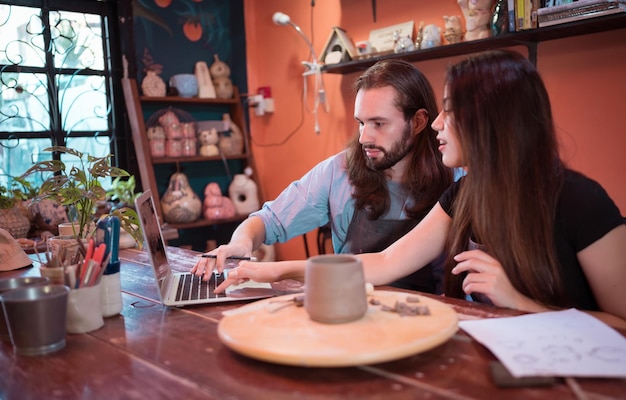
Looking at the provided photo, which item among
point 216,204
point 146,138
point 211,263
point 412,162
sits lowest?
point 216,204

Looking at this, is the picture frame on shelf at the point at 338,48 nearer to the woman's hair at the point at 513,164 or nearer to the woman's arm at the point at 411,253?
the woman's arm at the point at 411,253

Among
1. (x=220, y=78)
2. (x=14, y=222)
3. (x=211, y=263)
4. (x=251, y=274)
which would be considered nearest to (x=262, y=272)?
(x=251, y=274)

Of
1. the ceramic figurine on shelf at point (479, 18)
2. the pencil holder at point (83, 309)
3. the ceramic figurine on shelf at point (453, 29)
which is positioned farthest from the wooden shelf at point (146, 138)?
the pencil holder at point (83, 309)

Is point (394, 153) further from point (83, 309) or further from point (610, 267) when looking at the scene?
point (83, 309)

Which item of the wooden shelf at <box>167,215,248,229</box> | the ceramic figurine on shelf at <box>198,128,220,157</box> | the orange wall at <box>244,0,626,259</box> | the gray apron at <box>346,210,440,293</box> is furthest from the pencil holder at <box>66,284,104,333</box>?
the ceramic figurine on shelf at <box>198,128,220,157</box>

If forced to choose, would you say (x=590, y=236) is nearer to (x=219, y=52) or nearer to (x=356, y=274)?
(x=356, y=274)

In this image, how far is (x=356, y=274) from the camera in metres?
0.92

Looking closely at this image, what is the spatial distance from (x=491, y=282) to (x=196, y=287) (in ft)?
2.27

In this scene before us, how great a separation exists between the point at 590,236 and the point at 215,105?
10.6 feet

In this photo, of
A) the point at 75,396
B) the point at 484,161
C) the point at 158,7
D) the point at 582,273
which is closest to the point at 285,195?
the point at 484,161

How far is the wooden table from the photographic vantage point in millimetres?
791

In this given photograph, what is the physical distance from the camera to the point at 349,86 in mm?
3693

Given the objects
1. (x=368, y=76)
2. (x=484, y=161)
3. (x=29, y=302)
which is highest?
(x=368, y=76)

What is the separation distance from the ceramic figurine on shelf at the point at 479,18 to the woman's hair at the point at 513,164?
1658 mm
